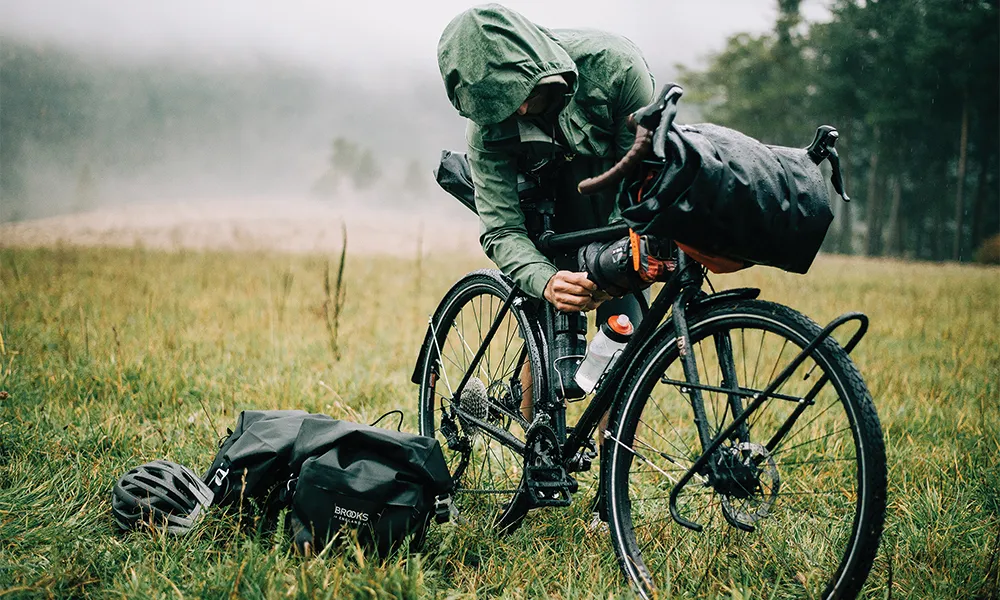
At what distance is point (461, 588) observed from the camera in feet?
8.00

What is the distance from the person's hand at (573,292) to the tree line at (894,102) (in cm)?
3471

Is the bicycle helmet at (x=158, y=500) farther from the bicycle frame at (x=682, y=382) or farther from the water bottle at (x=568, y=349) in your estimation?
the water bottle at (x=568, y=349)

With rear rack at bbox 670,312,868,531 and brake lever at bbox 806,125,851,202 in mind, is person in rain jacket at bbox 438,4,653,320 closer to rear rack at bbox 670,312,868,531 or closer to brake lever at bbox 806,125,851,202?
rear rack at bbox 670,312,868,531

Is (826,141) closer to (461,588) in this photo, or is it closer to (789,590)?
(789,590)

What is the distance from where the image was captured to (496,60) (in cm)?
246

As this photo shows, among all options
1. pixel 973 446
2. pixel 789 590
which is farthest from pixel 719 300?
pixel 973 446

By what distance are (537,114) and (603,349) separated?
2.85 ft

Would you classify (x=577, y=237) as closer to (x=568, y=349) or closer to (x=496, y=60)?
(x=568, y=349)

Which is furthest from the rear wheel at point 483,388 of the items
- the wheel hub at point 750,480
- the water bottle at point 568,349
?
the wheel hub at point 750,480

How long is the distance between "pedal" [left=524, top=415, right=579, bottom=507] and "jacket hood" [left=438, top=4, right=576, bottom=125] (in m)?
1.14

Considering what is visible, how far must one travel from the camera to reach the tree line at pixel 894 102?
110 ft

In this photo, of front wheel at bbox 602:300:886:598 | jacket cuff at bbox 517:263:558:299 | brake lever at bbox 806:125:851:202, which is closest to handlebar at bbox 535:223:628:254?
jacket cuff at bbox 517:263:558:299

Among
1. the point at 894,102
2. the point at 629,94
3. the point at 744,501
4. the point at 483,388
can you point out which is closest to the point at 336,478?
the point at 483,388

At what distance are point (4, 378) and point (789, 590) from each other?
4.06 metres
